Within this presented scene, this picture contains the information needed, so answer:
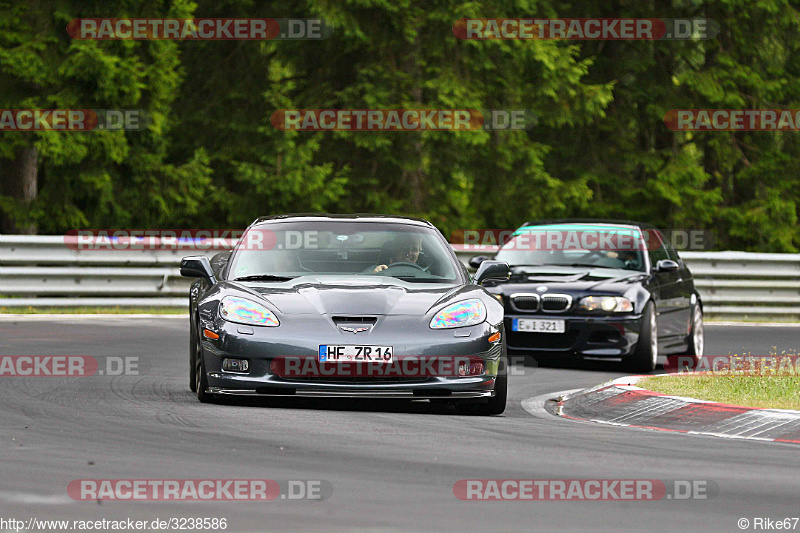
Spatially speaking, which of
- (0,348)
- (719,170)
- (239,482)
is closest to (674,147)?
(719,170)

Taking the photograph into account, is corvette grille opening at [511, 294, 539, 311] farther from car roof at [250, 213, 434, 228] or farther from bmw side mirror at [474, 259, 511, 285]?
bmw side mirror at [474, 259, 511, 285]

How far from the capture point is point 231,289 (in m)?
10.7

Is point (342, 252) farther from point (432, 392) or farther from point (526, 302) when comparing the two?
point (526, 302)

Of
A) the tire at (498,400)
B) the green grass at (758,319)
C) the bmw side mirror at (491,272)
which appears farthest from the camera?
the green grass at (758,319)

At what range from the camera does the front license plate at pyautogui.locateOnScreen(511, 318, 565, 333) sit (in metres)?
15.3

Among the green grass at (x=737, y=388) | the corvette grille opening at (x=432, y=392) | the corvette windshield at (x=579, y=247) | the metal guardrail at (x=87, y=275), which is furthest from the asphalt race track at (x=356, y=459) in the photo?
the metal guardrail at (x=87, y=275)

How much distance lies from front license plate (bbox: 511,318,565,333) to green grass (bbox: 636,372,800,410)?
1.89 m

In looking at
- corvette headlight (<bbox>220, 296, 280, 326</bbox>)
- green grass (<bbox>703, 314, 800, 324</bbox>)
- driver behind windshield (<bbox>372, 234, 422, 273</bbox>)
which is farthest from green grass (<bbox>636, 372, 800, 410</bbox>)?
green grass (<bbox>703, 314, 800, 324</bbox>)

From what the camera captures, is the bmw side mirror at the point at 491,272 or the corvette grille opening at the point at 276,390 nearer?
the corvette grille opening at the point at 276,390

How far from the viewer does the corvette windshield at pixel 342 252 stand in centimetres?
1123

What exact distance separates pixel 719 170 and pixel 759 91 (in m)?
2.66

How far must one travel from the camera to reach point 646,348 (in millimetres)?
15117

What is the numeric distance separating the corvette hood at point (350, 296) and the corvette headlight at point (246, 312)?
96mm

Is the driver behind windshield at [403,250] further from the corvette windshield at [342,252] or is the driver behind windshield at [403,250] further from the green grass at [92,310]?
the green grass at [92,310]
